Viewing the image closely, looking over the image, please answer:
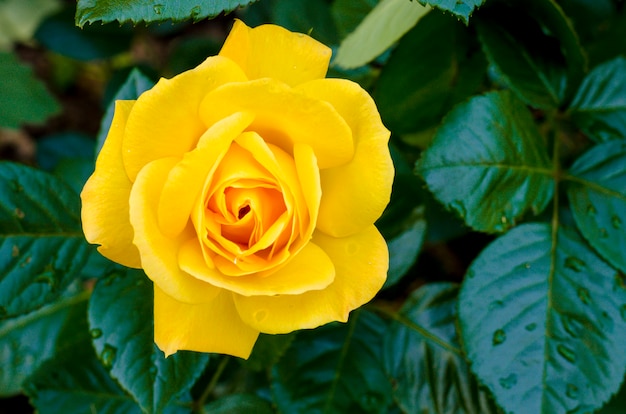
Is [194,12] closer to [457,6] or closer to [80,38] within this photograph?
[457,6]

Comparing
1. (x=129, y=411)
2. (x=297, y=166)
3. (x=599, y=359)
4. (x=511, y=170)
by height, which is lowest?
(x=129, y=411)

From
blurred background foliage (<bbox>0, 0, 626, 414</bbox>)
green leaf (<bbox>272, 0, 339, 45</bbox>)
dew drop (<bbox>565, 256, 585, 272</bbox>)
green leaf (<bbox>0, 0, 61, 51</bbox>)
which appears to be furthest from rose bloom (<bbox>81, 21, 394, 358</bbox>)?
green leaf (<bbox>0, 0, 61, 51</bbox>)

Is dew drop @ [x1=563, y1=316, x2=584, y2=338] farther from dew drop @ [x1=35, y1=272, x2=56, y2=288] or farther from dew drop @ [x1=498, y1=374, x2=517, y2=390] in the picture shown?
dew drop @ [x1=35, y1=272, x2=56, y2=288]

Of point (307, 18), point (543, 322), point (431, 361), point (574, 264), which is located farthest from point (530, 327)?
point (307, 18)

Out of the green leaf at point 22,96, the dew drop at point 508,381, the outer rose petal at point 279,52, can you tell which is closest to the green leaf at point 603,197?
the dew drop at point 508,381

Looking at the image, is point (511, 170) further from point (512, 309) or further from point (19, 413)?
point (19, 413)

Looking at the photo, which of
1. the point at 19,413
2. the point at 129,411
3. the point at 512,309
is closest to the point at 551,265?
the point at 512,309

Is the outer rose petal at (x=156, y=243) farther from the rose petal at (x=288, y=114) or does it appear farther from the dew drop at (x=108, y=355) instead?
the dew drop at (x=108, y=355)
